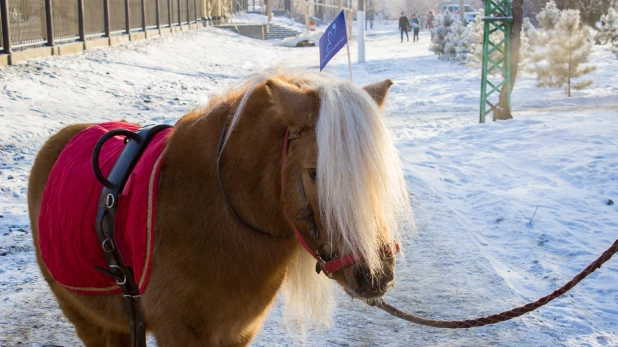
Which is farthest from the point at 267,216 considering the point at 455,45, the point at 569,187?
the point at 455,45

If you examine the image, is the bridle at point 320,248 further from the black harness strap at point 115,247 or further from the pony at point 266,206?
the black harness strap at point 115,247

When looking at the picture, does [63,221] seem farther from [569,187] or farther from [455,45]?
[455,45]

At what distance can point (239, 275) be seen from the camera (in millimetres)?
2367

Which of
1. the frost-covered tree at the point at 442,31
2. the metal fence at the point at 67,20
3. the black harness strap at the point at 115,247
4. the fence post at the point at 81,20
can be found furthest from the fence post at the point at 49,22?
the frost-covered tree at the point at 442,31

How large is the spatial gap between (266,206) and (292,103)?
1.50 ft

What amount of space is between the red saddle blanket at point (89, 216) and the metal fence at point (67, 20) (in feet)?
36.2

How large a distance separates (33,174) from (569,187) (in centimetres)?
691

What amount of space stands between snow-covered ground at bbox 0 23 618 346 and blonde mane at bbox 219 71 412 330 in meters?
0.53

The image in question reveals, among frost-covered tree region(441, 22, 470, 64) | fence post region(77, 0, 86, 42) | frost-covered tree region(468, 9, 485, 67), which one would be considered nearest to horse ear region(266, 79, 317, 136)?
fence post region(77, 0, 86, 42)

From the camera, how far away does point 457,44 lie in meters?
27.5

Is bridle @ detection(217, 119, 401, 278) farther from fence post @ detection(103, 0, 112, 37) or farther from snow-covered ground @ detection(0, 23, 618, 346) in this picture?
fence post @ detection(103, 0, 112, 37)

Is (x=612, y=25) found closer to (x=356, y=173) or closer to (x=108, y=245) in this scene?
(x=356, y=173)

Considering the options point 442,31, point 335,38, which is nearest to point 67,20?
point 335,38

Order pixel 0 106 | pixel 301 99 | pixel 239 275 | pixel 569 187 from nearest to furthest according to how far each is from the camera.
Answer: pixel 301 99 → pixel 239 275 → pixel 569 187 → pixel 0 106
